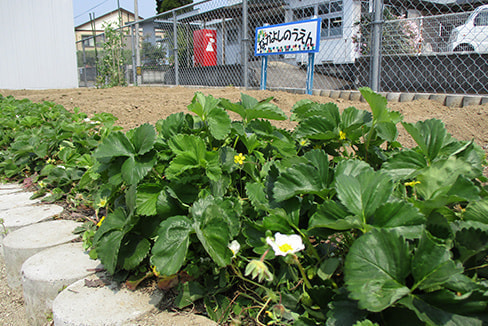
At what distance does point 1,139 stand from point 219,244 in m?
3.02

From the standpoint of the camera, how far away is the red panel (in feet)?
30.0

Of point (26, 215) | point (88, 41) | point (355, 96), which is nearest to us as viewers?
point (26, 215)

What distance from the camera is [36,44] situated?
500 inches

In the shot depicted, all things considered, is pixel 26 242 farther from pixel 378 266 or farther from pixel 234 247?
pixel 378 266

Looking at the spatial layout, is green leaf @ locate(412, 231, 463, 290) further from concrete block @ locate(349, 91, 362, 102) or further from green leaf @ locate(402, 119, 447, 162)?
concrete block @ locate(349, 91, 362, 102)

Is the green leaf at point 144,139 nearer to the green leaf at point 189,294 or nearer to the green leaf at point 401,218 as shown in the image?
the green leaf at point 189,294

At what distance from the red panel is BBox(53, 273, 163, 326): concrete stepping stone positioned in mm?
8287

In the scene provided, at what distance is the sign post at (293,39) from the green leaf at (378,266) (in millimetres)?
3790

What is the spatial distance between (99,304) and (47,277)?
296 millimetres

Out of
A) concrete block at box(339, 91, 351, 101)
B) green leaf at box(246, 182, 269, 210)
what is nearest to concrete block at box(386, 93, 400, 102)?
concrete block at box(339, 91, 351, 101)

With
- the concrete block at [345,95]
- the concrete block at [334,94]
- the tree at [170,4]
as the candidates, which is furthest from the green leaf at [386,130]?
the tree at [170,4]

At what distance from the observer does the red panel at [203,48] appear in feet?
30.0

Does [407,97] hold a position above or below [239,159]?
above

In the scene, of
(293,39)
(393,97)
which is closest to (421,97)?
(393,97)
